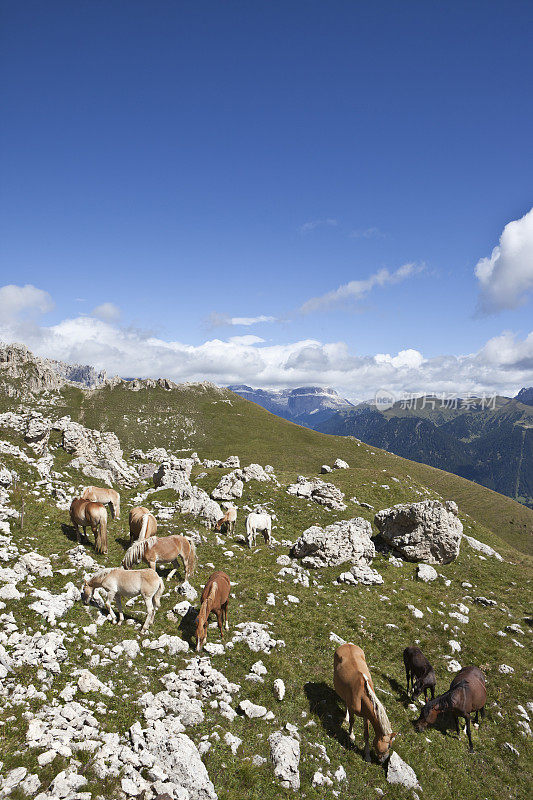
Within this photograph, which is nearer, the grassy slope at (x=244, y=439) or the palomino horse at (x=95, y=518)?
the palomino horse at (x=95, y=518)

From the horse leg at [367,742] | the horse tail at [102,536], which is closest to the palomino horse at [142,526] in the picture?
the horse tail at [102,536]

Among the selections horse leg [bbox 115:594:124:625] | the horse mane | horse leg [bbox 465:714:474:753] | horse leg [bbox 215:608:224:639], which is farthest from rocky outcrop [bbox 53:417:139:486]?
horse leg [bbox 465:714:474:753]

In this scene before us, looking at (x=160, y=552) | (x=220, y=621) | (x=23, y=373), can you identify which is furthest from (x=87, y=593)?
(x=23, y=373)

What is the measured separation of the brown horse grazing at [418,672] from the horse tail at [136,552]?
12.1m

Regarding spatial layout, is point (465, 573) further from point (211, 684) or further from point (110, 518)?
point (110, 518)

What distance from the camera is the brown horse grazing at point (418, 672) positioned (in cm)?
1280

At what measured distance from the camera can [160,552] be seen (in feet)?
54.9

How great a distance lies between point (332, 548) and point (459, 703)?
11.5 meters

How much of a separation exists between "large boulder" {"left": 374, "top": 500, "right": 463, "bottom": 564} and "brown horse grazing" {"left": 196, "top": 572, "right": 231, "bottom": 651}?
1712cm

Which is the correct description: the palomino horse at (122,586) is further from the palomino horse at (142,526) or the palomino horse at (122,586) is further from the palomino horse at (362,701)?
the palomino horse at (362,701)

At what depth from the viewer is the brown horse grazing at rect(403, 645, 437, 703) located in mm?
12805

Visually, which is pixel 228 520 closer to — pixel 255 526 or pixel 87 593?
pixel 255 526

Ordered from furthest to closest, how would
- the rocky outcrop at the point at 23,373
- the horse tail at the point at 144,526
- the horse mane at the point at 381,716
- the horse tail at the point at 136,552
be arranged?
the rocky outcrop at the point at 23,373
the horse tail at the point at 144,526
the horse tail at the point at 136,552
the horse mane at the point at 381,716

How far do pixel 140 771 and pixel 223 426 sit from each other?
138m
